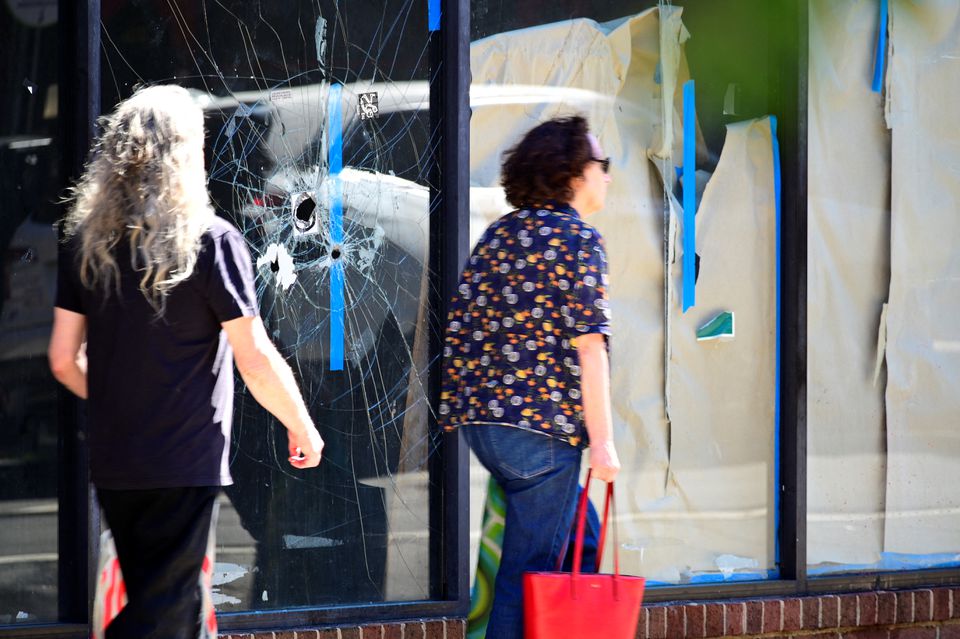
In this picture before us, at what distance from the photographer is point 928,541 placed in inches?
215

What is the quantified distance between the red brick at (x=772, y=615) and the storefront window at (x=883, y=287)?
0.97ft

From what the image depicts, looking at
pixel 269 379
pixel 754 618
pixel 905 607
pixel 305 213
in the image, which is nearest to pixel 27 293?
pixel 305 213

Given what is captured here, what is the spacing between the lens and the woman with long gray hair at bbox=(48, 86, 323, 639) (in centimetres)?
298

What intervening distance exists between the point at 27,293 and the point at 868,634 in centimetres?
354

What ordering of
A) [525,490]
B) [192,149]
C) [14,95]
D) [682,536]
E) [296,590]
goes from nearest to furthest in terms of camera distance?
1. [192,149]
2. [525,490]
3. [14,95]
4. [296,590]
5. [682,536]

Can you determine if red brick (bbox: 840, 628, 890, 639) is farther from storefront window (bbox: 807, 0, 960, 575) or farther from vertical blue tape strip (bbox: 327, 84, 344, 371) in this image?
vertical blue tape strip (bbox: 327, 84, 344, 371)

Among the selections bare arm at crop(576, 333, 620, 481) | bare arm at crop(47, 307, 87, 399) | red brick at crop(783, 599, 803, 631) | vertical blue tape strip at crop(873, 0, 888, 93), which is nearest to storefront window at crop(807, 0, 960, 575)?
vertical blue tape strip at crop(873, 0, 888, 93)

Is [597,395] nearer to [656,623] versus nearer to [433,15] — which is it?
[656,623]

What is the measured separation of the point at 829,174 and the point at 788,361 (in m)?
0.80

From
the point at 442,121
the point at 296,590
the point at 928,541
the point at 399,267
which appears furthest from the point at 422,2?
the point at 928,541

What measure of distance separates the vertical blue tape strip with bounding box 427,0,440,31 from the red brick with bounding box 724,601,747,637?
2.50 m

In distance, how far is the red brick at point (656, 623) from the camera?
193 inches

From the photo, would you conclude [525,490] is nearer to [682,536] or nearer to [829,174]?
[682,536]

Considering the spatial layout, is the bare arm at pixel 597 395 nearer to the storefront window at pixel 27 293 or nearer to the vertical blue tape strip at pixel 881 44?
the storefront window at pixel 27 293
